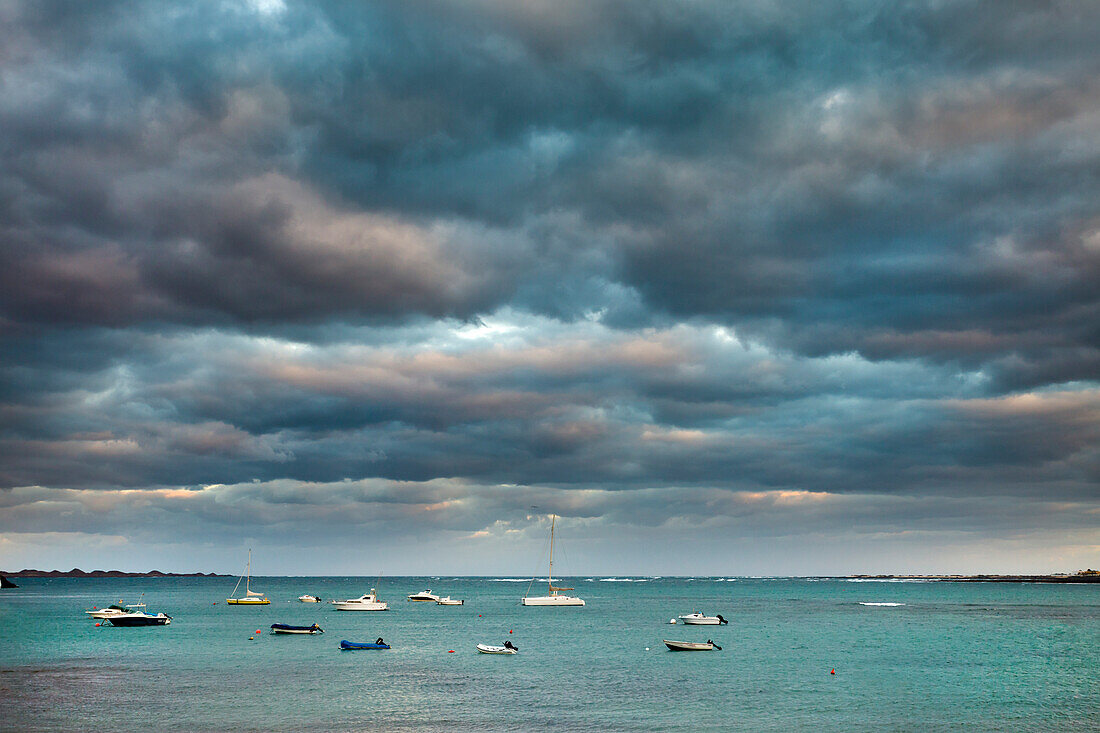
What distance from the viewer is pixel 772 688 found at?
246ft

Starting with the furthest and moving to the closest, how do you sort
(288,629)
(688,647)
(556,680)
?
(288,629) < (688,647) < (556,680)

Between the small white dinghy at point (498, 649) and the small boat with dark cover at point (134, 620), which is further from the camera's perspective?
the small boat with dark cover at point (134, 620)

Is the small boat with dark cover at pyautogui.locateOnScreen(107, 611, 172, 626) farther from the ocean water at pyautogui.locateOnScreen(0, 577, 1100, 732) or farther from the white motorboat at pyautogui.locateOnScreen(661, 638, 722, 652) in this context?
the white motorboat at pyautogui.locateOnScreen(661, 638, 722, 652)

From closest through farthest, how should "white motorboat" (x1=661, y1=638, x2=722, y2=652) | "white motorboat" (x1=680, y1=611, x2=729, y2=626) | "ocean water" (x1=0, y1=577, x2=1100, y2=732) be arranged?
"ocean water" (x1=0, y1=577, x2=1100, y2=732) < "white motorboat" (x1=661, y1=638, x2=722, y2=652) < "white motorboat" (x1=680, y1=611, x2=729, y2=626)

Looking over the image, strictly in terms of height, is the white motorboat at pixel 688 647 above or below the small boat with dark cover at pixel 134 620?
above

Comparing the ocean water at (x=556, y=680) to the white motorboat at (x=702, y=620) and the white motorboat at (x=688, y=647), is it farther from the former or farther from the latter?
the white motorboat at (x=702, y=620)

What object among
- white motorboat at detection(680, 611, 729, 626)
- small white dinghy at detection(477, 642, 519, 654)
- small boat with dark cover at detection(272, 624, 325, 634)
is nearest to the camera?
small white dinghy at detection(477, 642, 519, 654)

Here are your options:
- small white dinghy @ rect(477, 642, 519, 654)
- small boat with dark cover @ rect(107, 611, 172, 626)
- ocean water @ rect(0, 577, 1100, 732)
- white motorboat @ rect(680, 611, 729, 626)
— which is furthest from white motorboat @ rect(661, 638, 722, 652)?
small boat with dark cover @ rect(107, 611, 172, 626)

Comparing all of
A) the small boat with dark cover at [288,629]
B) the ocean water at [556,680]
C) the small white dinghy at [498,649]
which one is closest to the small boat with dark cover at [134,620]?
the ocean water at [556,680]

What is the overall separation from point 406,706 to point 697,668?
36338 mm

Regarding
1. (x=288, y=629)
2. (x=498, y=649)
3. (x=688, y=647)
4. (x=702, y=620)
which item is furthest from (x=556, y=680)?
(x=702, y=620)

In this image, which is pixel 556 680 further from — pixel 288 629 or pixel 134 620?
pixel 134 620

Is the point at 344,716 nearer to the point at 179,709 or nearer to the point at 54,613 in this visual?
the point at 179,709

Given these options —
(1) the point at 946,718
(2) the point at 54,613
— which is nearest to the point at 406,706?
(1) the point at 946,718
